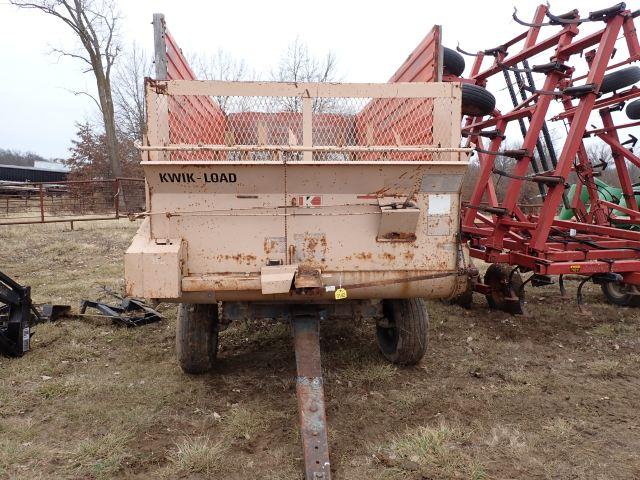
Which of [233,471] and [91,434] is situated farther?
[91,434]

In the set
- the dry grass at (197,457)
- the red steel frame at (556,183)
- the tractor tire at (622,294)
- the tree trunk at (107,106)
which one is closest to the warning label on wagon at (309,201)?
the dry grass at (197,457)

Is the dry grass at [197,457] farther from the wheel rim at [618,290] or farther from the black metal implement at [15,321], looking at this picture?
the wheel rim at [618,290]

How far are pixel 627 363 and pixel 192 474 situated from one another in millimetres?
3725

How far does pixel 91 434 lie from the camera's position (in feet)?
9.75

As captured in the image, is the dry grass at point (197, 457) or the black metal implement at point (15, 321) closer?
the dry grass at point (197, 457)

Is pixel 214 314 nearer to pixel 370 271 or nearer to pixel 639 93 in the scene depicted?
pixel 370 271

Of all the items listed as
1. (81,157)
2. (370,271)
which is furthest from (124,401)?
(81,157)

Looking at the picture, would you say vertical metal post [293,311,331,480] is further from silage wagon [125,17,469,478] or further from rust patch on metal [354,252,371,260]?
rust patch on metal [354,252,371,260]

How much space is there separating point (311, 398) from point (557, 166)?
11.6ft

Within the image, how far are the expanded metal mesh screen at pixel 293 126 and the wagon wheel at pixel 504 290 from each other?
8.83ft

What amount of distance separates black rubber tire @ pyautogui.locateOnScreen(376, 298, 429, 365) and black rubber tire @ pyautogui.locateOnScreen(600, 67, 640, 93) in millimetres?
4429

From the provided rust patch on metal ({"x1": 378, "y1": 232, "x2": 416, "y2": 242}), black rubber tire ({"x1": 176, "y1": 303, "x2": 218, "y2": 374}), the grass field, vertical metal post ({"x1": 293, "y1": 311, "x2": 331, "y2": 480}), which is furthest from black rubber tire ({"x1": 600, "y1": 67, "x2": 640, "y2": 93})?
black rubber tire ({"x1": 176, "y1": 303, "x2": 218, "y2": 374})

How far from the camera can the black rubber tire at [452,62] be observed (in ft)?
18.7

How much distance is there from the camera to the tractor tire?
594 cm
